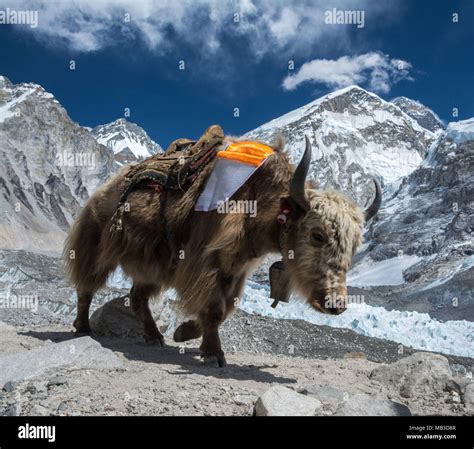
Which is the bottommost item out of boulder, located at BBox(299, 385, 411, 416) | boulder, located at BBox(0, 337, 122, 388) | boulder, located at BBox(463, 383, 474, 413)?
boulder, located at BBox(463, 383, 474, 413)

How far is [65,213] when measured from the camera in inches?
3856

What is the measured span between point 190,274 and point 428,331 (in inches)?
584

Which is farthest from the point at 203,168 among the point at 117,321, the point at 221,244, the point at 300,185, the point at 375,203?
the point at 117,321

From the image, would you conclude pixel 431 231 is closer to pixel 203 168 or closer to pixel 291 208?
pixel 203 168

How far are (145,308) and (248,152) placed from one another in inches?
106

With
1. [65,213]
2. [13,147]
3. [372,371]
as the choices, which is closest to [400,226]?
[65,213]

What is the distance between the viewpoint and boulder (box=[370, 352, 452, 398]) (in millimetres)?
4723

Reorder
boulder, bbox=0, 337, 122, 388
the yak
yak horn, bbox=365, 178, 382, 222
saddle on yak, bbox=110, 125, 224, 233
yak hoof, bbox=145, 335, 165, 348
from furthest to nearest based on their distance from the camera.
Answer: yak hoof, bbox=145, 335, 165, 348 < saddle on yak, bbox=110, 125, 224, 233 < yak horn, bbox=365, 178, 382, 222 < the yak < boulder, bbox=0, 337, 122, 388

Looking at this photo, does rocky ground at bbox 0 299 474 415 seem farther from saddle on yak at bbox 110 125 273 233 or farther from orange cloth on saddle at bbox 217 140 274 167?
orange cloth on saddle at bbox 217 140 274 167

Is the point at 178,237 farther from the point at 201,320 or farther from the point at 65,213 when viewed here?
the point at 65,213

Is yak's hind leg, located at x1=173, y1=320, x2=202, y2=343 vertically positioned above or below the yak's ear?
below

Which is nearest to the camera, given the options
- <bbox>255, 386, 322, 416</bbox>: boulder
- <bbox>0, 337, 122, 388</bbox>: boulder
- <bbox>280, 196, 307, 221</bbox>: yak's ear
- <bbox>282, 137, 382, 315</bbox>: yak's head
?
<bbox>255, 386, 322, 416</bbox>: boulder

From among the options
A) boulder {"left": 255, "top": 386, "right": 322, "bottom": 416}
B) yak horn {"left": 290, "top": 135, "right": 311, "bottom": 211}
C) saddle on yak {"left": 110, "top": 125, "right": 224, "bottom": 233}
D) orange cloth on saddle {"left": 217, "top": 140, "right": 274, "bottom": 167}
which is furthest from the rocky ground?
orange cloth on saddle {"left": 217, "top": 140, "right": 274, "bottom": 167}

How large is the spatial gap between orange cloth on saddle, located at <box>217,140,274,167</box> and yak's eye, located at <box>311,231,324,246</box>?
1030mm
